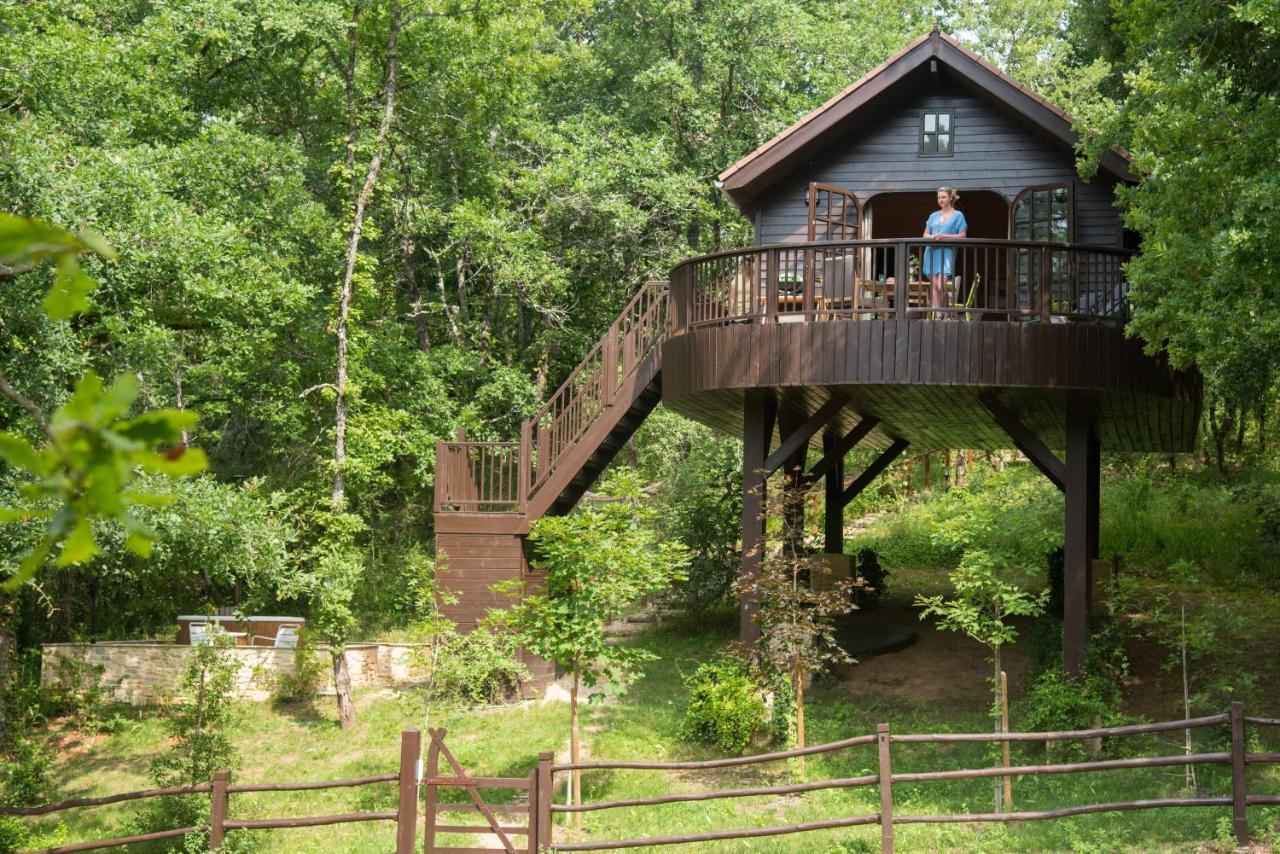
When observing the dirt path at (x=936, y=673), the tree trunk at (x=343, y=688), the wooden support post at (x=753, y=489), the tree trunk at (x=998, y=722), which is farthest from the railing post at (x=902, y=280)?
the tree trunk at (x=343, y=688)

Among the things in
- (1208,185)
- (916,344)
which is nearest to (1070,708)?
(916,344)

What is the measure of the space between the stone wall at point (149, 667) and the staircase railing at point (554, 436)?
102 inches

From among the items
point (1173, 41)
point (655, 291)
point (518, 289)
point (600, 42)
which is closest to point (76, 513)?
point (1173, 41)

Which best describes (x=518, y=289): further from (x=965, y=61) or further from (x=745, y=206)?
(x=965, y=61)

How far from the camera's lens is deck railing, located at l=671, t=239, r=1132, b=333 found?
1377 centimetres

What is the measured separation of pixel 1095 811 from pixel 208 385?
54.5 ft

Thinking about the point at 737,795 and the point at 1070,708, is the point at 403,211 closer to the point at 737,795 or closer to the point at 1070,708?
the point at 1070,708

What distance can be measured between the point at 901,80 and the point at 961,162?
4.07ft

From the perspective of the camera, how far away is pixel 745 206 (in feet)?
56.6

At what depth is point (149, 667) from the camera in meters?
18.8

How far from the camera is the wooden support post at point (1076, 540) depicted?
13.6 m

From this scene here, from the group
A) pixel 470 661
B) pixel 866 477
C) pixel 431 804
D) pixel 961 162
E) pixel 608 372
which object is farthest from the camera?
pixel 866 477

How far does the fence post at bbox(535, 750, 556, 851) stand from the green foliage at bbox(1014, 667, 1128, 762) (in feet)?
17.0

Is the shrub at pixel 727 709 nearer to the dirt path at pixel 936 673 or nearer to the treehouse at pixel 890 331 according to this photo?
the treehouse at pixel 890 331
